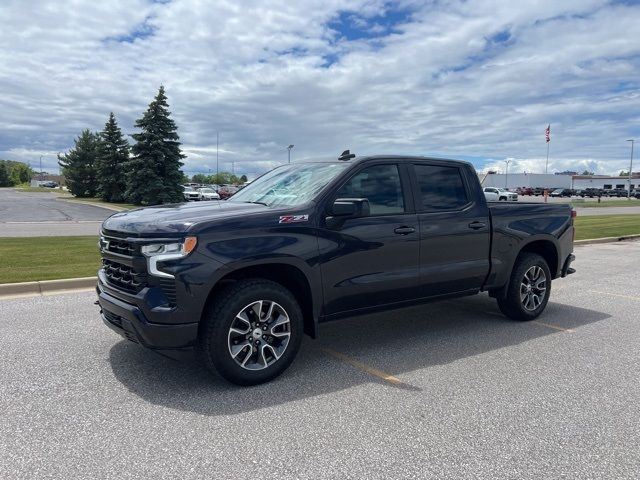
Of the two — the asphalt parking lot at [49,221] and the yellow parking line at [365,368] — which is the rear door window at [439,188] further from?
the asphalt parking lot at [49,221]

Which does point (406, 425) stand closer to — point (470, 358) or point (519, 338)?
point (470, 358)

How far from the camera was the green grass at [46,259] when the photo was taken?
8.20 m

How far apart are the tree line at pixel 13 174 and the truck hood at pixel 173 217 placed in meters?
163

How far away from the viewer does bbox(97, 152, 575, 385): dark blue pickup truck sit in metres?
3.91

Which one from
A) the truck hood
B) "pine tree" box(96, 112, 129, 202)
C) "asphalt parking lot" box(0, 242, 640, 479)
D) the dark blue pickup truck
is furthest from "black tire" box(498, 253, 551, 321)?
"pine tree" box(96, 112, 129, 202)

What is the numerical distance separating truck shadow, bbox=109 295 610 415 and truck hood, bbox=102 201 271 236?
1256mm

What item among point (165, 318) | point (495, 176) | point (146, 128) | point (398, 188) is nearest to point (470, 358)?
point (398, 188)

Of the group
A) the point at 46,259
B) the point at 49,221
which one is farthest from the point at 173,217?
the point at 49,221

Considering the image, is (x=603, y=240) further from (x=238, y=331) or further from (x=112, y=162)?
(x=112, y=162)

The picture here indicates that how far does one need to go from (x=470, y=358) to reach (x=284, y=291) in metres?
1.98

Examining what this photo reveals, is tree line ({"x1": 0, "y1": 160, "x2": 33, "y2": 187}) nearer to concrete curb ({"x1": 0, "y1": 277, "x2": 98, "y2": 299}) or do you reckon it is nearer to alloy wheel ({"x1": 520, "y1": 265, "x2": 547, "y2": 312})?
concrete curb ({"x1": 0, "y1": 277, "x2": 98, "y2": 299})

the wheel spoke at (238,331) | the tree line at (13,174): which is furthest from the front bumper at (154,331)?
the tree line at (13,174)

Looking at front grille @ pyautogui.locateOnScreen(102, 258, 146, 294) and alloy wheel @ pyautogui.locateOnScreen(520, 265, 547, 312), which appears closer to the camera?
front grille @ pyautogui.locateOnScreen(102, 258, 146, 294)

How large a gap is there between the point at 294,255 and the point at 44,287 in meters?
5.11
